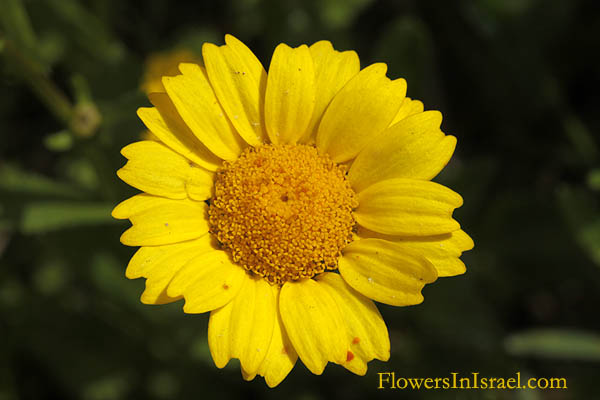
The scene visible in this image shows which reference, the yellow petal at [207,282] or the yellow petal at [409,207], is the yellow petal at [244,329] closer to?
the yellow petal at [207,282]

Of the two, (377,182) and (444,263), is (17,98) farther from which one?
(444,263)

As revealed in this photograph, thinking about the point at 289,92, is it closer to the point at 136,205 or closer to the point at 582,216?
the point at 136,205

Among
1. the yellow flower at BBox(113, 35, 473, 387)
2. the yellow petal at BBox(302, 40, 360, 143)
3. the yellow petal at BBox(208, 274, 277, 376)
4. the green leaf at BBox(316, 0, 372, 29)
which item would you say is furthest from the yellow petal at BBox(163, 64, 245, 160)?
the green leaf at BBox(316, 0, 372, 29)

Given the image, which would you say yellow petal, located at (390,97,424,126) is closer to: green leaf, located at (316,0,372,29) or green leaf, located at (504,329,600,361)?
green leaf, located at (316,0,372,29)

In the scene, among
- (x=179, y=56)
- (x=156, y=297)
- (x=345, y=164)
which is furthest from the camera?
(x=179, y=56)

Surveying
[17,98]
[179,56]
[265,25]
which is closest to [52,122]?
[17,98]

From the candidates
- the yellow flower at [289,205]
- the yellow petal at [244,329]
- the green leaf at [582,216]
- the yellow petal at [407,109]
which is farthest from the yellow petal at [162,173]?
the green leaf at [582,216]
